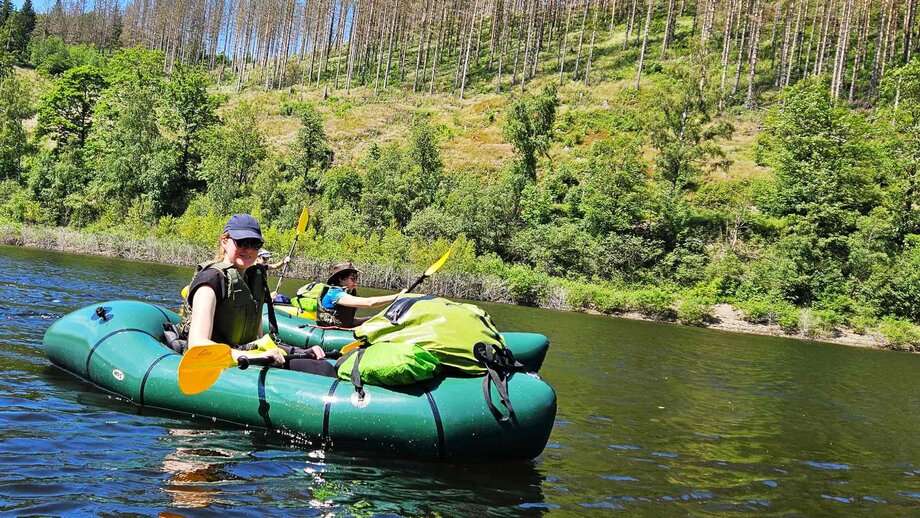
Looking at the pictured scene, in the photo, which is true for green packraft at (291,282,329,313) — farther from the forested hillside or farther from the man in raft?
the forested hillside

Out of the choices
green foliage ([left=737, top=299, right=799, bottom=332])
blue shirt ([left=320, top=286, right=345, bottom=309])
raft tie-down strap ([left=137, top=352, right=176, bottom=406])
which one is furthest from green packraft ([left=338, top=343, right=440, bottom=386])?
green foliage ([left=737, top=299, right=799, bottom=332])

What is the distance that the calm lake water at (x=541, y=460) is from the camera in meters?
4.00

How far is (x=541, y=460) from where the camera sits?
543cm

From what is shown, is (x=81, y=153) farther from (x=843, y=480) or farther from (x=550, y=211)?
(x=843, y=480)

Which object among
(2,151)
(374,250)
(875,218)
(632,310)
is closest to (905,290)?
(875,218)

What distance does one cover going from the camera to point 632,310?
24266 mm

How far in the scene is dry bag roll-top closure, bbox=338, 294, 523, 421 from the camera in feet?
16.1

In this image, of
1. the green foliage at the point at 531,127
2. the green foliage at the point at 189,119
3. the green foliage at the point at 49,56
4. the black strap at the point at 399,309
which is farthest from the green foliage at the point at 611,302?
the green foliage at the point at 49,56

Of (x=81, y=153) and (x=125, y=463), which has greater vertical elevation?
(x=81, y=153)

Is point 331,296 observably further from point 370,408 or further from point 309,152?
point 309,152

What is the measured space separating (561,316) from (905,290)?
13205mm

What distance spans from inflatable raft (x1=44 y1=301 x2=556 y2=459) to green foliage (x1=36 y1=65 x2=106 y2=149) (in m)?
43.4

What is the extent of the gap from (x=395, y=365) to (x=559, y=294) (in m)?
20.0

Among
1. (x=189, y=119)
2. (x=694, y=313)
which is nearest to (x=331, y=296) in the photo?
(x=694, y=313)
